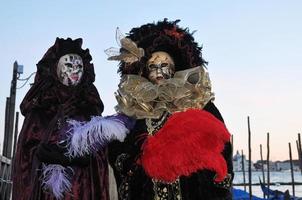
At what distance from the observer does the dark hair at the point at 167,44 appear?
3482 mm

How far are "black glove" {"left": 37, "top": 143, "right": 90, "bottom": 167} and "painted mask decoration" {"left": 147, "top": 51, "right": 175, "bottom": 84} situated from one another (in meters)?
0.76

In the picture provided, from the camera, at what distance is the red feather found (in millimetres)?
2994

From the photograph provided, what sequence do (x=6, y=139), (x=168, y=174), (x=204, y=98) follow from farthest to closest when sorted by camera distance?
(x=6, y=139)
(x=204, y=98)
(x=168, y=174)

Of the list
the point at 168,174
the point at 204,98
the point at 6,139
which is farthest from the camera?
the point at 6,139

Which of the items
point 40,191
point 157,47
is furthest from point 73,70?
point 40,191

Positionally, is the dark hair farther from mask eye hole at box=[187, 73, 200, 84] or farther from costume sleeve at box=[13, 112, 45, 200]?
costume sleeve at box=[13, 112, 45, 200]

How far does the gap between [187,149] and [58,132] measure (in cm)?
90

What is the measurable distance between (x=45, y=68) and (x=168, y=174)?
3.99 feet

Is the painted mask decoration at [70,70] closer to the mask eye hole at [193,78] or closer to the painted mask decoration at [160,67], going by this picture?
the painted mask decoration at [160,67]

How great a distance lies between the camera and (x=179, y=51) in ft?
11.5

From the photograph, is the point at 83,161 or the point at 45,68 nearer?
the point at 83,161

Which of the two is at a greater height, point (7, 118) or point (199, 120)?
point (7, 118)

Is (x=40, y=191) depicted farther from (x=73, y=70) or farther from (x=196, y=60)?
(x=196, y=60)

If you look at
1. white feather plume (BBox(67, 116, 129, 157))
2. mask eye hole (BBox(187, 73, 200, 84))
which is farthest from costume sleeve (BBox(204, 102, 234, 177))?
white feather plume (BBox(67, 116, 129, 157))
